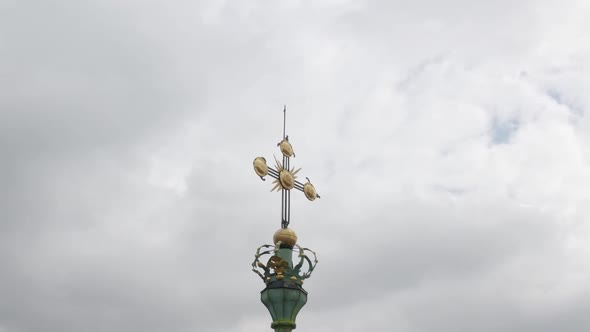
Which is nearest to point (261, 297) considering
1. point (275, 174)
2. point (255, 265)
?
point (255, 265)

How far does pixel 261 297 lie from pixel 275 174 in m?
6.28

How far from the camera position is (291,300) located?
48.5 m

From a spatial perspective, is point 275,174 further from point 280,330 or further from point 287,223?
point 280,330

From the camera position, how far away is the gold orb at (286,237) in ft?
163

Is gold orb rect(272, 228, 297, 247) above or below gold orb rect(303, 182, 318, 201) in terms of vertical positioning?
below

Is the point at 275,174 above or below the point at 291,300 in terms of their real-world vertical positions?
above

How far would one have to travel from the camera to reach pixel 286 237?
4981cm

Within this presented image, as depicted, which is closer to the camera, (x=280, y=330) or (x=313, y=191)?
(x=280, y=330)

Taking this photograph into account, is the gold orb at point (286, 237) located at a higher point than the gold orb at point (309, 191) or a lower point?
lower

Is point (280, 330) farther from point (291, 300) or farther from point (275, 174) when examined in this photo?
point (275, 174)

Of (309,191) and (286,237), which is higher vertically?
(309,191)

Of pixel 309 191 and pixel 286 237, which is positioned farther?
pixel 309 191

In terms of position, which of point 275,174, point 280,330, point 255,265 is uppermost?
point 275,174

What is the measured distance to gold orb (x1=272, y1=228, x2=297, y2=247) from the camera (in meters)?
49.8
